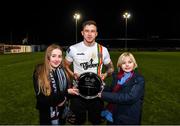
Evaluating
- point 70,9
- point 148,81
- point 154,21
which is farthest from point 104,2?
point 148,81

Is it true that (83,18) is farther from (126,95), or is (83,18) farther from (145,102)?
(126,95)

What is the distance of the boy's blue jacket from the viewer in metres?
4.33

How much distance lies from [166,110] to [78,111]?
4132 millimetres

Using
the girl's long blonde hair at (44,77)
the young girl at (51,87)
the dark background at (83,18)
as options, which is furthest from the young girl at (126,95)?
the dark background at (83,18)

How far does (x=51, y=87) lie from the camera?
4406 mm

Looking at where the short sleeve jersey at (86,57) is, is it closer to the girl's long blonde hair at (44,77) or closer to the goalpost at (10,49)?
the girl's long blonde hair at (44,77)

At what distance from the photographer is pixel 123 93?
4.38m

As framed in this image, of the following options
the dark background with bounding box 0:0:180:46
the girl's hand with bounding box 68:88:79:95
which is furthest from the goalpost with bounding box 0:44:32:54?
the girl's hand with bounding box 68:88:79:95

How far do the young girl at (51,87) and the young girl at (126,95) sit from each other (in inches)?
21.4

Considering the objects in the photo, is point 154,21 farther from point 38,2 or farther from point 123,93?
point 123,93

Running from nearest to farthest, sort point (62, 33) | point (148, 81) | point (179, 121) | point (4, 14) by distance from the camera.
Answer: point (179, 121) < point (148, 81) < point (4, 14) < point (62, 33)

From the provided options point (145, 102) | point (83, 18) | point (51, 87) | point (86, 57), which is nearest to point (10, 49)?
point (145, 102)

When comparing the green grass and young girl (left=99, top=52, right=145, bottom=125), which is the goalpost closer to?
the green grass

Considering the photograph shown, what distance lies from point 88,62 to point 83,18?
Result: 288 ft
